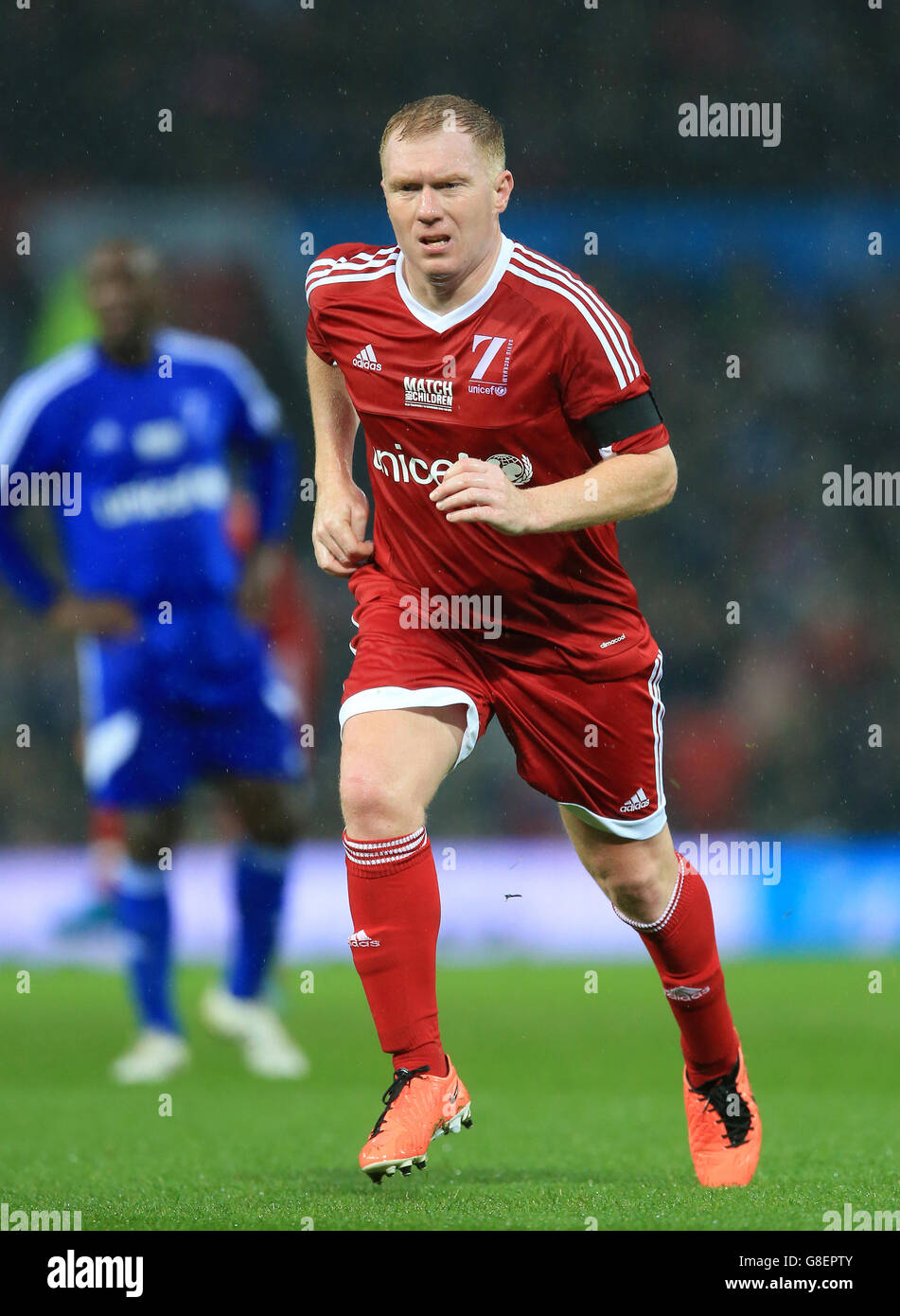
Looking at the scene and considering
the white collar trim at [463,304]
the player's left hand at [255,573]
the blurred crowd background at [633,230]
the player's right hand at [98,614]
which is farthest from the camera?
the blurred crowd background at [633,230]

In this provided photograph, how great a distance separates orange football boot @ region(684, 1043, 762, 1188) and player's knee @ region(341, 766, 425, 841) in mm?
1143

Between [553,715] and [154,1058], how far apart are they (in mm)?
3096

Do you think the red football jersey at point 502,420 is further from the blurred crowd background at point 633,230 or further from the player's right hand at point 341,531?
the blurred crowd background at point 633,230

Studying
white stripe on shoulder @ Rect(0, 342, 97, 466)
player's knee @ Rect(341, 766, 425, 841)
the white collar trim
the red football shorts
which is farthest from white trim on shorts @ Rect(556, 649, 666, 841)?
white stripe on shoulder @ Rect(0, 342, 97, 466)

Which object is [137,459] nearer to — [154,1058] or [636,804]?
[154,1058]

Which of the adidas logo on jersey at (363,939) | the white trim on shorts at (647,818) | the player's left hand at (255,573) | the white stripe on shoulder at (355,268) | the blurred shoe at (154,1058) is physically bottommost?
the blurred shoe at (154,1058)

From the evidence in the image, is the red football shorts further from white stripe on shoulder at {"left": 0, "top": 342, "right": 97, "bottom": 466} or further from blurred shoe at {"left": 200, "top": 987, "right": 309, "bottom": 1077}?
white stripe on shoulder at {"left": 0, "top": 342, "right": 97, "bottom": 466}

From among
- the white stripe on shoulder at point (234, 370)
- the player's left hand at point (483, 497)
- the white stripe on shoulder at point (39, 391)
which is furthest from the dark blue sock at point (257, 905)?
the player's left hand at point (483, 497)

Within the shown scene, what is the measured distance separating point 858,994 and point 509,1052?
229cm

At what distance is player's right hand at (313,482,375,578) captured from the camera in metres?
Result: 4.00

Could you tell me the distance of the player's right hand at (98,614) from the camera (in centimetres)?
666

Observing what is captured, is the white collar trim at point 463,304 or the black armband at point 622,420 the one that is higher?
the white collar trim at point 463,304

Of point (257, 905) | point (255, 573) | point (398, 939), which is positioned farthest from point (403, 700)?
point (255, 573)

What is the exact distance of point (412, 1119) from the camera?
3.47 m
